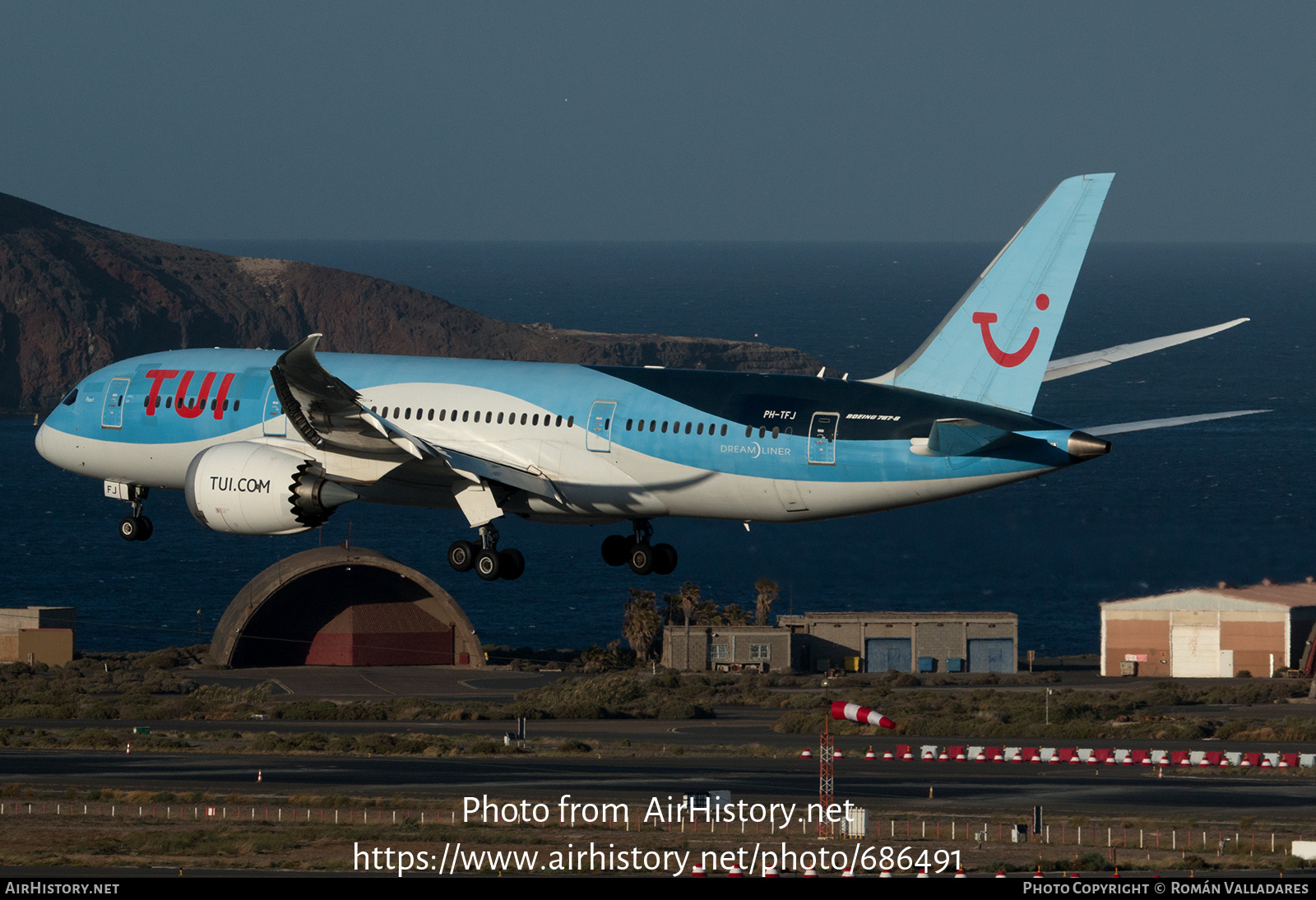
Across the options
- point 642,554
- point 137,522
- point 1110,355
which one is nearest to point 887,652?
point 642,554

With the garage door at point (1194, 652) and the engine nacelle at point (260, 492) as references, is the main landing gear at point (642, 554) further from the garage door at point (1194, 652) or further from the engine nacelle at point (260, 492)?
the garage door at point (1194, 652)

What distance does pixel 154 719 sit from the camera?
87312 mm

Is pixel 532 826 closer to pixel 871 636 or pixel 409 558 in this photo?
pixel 871 636

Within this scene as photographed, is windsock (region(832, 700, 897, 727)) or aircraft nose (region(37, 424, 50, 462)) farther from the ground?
aircraft nose (region(37, 424, 50, 462))

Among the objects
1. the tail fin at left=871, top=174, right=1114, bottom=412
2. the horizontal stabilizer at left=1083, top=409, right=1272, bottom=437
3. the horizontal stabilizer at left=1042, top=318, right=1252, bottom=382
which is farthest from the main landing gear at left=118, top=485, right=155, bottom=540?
the horizontal stabilizer at left=1083, top=409, right=1272, bottom=437

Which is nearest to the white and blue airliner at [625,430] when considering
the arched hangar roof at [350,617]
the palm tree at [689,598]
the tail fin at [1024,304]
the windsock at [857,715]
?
the tail fin at [1024,304]

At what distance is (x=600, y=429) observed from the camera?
1955 inches

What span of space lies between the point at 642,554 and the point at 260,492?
10.2 m

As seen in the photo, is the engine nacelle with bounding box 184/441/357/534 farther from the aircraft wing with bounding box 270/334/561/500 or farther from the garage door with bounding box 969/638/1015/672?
the garage door with bounding box 969/638/1015/672

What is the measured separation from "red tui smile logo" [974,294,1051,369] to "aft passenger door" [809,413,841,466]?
399 cm

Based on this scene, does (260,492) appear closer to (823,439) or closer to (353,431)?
(353,431)

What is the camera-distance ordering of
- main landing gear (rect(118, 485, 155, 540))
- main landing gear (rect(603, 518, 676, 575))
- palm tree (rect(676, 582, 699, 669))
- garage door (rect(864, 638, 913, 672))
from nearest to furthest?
main landing gear (rect(603, 518, 676, 575)) → main landing gear (rect(118, 485, 155, 540)) → garage door (rect(864, 638, 913, 672)) → palm tree (rect(676, 582, 699, 669))

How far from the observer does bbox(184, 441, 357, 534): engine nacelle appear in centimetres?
5009
